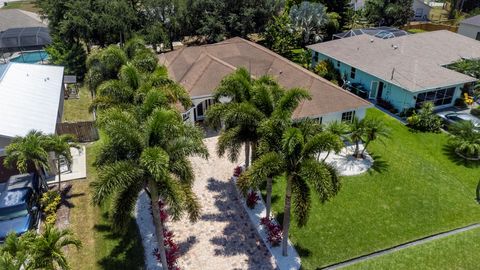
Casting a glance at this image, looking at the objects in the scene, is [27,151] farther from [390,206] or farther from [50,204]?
[390,206]

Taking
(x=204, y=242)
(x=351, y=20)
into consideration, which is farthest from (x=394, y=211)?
(x=351, y=20)

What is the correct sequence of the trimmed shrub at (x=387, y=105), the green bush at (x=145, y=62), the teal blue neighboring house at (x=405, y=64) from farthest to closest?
1. the trimmed shrub at (x=387, y=105)
2. the teal blue neighboring house at (x=405, y=64)
3. the green bush at (x=145, y=62)

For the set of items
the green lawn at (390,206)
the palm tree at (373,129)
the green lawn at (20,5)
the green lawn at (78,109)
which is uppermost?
the palm tree at (373,129)

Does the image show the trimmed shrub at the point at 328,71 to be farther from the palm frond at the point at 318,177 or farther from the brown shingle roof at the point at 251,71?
the palm frond at the point at 318,177

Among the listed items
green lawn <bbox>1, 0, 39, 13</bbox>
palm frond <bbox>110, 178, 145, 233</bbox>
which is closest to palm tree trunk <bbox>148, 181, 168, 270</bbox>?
palm frond <bbox>110, 178, 145, 233</bbox>

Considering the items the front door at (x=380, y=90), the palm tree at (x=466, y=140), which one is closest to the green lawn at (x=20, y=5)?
the front door at (x=380, y=90)

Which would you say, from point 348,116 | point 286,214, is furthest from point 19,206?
point 348,116

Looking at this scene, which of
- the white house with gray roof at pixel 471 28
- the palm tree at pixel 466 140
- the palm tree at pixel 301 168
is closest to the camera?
the palm tree at pixel 301 168

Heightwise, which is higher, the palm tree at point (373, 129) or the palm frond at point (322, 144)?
the palm frond at point (322, 144)
